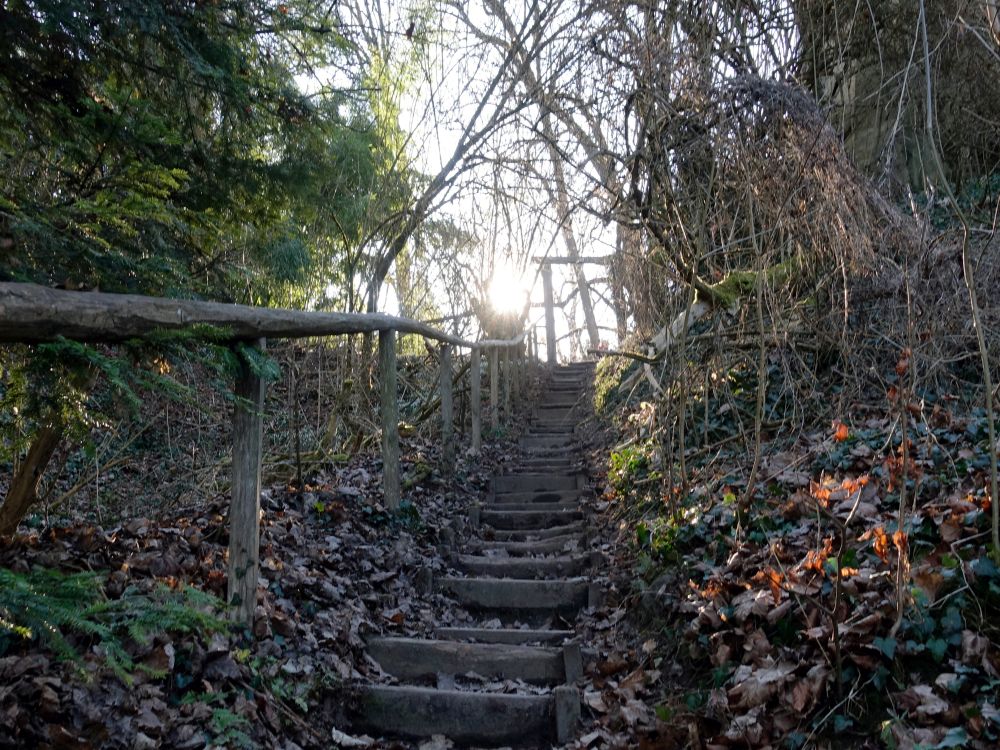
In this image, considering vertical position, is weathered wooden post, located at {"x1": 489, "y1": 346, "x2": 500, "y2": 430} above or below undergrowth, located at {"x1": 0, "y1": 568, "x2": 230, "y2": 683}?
above

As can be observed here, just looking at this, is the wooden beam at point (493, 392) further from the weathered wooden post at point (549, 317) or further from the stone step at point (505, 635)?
the weathered wooden post at point (549, 317)

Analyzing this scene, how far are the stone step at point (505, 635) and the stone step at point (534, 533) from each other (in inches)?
72.4

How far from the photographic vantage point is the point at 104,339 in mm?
2609

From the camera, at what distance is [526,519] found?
683 centimetres

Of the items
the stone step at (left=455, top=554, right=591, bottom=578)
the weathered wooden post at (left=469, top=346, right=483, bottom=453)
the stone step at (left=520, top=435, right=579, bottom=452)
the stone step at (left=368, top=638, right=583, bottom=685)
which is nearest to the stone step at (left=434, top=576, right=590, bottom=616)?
the stone step at (left=455, top=554, right=591, bottom=578)

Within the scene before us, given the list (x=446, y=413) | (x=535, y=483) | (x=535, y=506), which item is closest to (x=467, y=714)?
(x=535, y=506)

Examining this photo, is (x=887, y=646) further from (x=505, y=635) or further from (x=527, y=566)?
(x=527, y=566)

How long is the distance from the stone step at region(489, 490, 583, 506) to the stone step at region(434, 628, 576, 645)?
9.47 ft

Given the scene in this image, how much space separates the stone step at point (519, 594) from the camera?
5039mm

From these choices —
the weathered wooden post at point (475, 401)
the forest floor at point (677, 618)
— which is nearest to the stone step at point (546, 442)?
the weathered wooden post at point (475, 401)

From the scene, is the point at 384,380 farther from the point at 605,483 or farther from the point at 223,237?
the point at 605,483

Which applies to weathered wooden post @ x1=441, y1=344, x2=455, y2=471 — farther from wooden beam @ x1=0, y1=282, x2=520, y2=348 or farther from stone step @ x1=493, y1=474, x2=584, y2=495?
wooden beam @ x1=0, y1=282, x2=520, y2=348

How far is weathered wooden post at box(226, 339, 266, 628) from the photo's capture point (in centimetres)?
357

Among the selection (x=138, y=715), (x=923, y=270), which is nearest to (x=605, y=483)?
(x=923, y=270)
